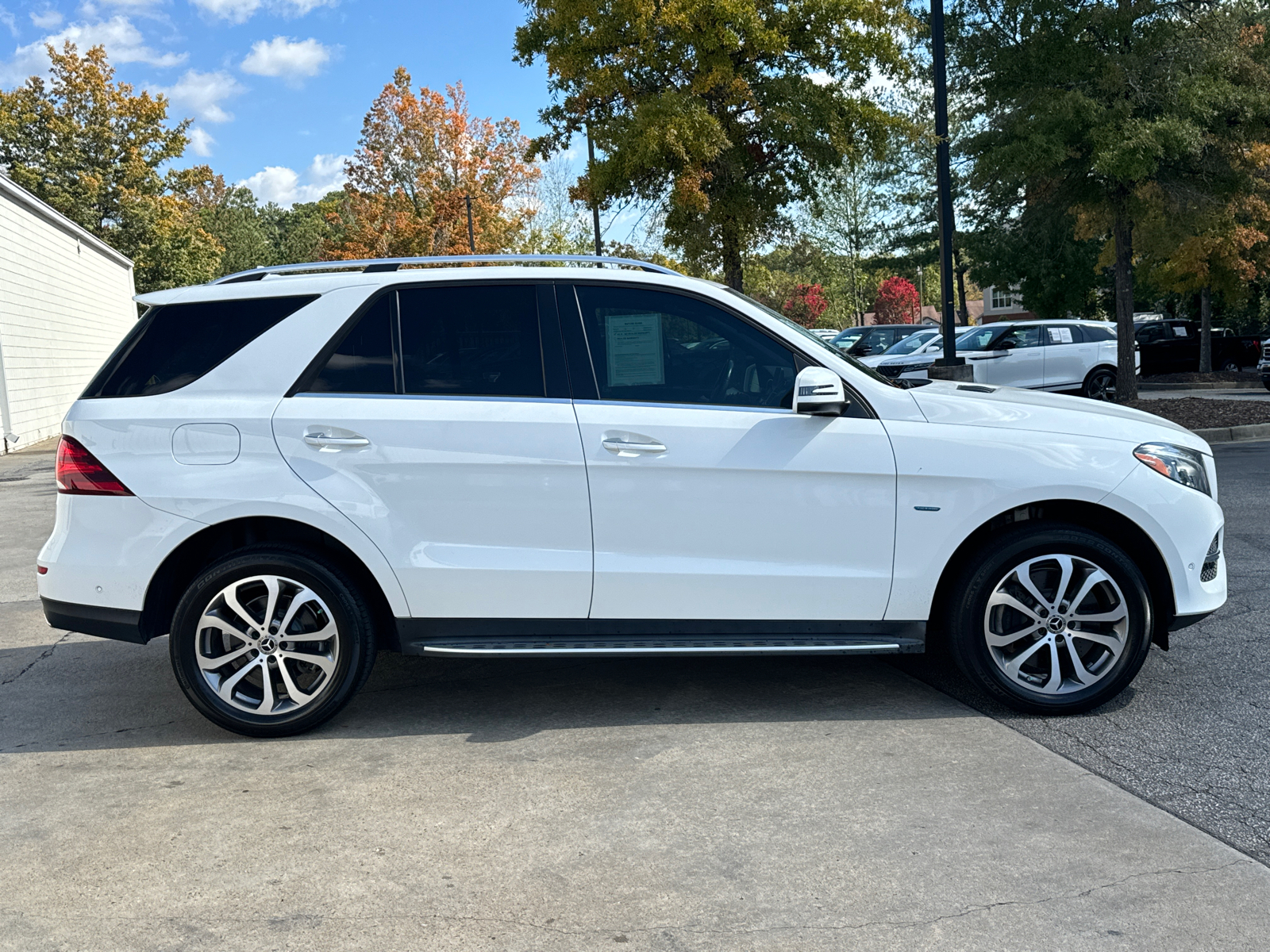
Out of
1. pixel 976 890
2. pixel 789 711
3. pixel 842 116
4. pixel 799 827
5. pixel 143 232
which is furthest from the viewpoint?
pixel 143 232

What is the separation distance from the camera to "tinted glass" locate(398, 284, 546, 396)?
459cm

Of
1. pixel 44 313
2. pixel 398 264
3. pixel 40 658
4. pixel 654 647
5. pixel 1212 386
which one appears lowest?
pixel 40 658

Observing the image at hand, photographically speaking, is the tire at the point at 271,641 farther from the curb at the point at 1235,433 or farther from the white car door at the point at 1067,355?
the white car door at the point at 1067,355

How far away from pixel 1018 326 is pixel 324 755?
17577 millimetres

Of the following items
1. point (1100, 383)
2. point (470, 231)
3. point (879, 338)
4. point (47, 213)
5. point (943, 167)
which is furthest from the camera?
point (470, 231)

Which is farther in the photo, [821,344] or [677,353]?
[821,344]

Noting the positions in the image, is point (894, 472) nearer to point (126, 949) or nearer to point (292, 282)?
point (292, 282)

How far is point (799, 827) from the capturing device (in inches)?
143

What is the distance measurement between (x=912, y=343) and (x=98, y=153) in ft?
126

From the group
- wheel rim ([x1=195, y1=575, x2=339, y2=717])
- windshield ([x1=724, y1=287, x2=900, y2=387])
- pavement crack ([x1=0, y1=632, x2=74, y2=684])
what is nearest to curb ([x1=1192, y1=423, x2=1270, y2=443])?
windshield ([x1=724, y1=287, x2=900, y2=387])

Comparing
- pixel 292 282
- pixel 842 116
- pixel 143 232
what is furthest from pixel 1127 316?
pixel 143 232

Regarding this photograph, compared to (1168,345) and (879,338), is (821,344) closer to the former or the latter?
(879,338)

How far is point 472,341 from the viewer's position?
4.63 metres

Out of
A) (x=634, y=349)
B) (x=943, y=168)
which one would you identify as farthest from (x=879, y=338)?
(x=634, y=349)
